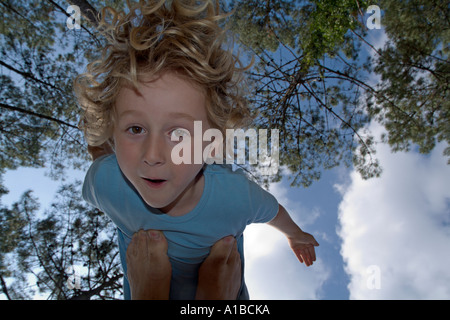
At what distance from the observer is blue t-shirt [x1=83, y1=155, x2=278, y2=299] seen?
1074 millimetres

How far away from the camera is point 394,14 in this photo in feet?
8.14

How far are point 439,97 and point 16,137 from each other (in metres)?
4.05

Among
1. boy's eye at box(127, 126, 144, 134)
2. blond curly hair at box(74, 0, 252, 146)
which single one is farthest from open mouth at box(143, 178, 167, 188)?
blond curly hair at box(74, 0, 252, 146)

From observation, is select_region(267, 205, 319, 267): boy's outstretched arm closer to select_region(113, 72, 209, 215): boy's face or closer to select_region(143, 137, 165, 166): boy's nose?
select_region(113, 72, 209, 215): boy's face

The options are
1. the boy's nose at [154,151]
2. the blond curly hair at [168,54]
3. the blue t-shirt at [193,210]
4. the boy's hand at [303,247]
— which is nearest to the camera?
the boy's nose at [154,151]

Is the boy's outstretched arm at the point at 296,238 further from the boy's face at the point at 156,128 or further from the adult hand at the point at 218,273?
the boy's face at the point at 156,128

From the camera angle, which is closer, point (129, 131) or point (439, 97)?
point (129, 131)

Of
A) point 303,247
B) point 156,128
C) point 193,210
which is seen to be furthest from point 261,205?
point 156,128

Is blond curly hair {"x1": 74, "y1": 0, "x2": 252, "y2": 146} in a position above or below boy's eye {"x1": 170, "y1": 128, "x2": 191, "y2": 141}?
above

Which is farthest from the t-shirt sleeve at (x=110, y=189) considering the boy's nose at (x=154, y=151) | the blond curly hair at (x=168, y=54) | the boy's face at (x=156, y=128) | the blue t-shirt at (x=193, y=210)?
the boy's nose at (x=154, y=151)

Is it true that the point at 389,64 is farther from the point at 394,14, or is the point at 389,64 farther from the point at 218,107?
the point at 218,107

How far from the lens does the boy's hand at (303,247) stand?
1346mm

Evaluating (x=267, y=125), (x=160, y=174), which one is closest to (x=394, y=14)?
(x=267, y=125)

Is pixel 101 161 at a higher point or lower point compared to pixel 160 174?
higher
